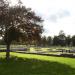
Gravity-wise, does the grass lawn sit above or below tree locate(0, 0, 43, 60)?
below

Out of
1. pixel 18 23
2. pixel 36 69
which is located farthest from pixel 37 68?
pixel 18 23

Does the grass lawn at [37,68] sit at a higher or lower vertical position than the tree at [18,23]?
lower

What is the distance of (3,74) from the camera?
1614 centimetres

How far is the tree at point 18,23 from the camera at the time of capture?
91.8 ft

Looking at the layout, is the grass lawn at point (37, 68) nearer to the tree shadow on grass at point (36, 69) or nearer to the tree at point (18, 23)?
the tree shadow on grass at point (36, 69)

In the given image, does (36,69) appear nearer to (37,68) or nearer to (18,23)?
(37,68)

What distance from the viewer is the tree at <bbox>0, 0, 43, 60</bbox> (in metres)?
28.0

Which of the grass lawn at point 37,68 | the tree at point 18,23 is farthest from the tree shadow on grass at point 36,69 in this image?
the tree at point 18,23

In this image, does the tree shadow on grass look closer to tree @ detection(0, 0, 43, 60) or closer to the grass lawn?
the grass lawn

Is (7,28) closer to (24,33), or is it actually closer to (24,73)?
(24,33)

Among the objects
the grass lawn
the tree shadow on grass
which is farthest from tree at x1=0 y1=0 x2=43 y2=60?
the tree shadow on grass

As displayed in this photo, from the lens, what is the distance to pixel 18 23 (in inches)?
1153

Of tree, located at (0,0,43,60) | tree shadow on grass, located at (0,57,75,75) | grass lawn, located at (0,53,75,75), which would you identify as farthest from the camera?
tree, located at (0,0,43,60)

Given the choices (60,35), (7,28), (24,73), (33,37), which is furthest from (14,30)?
(60,35)
